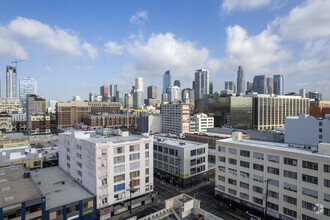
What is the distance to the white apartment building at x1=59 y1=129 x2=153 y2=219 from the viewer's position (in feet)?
156

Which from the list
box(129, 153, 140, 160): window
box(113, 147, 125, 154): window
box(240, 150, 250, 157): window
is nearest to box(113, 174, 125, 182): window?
box(129, 153, 140, 160): window

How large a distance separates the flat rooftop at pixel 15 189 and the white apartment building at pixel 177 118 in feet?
392

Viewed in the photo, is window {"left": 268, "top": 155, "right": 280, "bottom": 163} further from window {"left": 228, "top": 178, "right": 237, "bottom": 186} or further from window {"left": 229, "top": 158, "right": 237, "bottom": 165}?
window {"left": 228, "top": 178, "right": 237, "bottom": 186}

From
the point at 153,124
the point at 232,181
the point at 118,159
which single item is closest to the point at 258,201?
the point at 232,181

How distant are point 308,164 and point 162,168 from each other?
4714 cm

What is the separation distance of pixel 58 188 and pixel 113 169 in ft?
51.1

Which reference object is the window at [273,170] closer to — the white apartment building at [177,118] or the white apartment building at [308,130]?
the white apartment building at [308,130]

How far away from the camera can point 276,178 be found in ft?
141

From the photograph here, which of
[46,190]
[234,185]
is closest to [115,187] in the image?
[46,190]

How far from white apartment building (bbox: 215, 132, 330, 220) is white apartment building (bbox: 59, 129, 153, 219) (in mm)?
20943

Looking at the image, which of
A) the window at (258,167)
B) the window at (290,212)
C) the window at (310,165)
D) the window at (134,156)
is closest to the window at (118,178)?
the window at (134,156)

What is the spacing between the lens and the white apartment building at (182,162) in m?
65.1

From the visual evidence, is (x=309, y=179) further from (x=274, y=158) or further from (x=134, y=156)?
(x=134, y=156)

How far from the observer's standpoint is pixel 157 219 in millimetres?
27828
